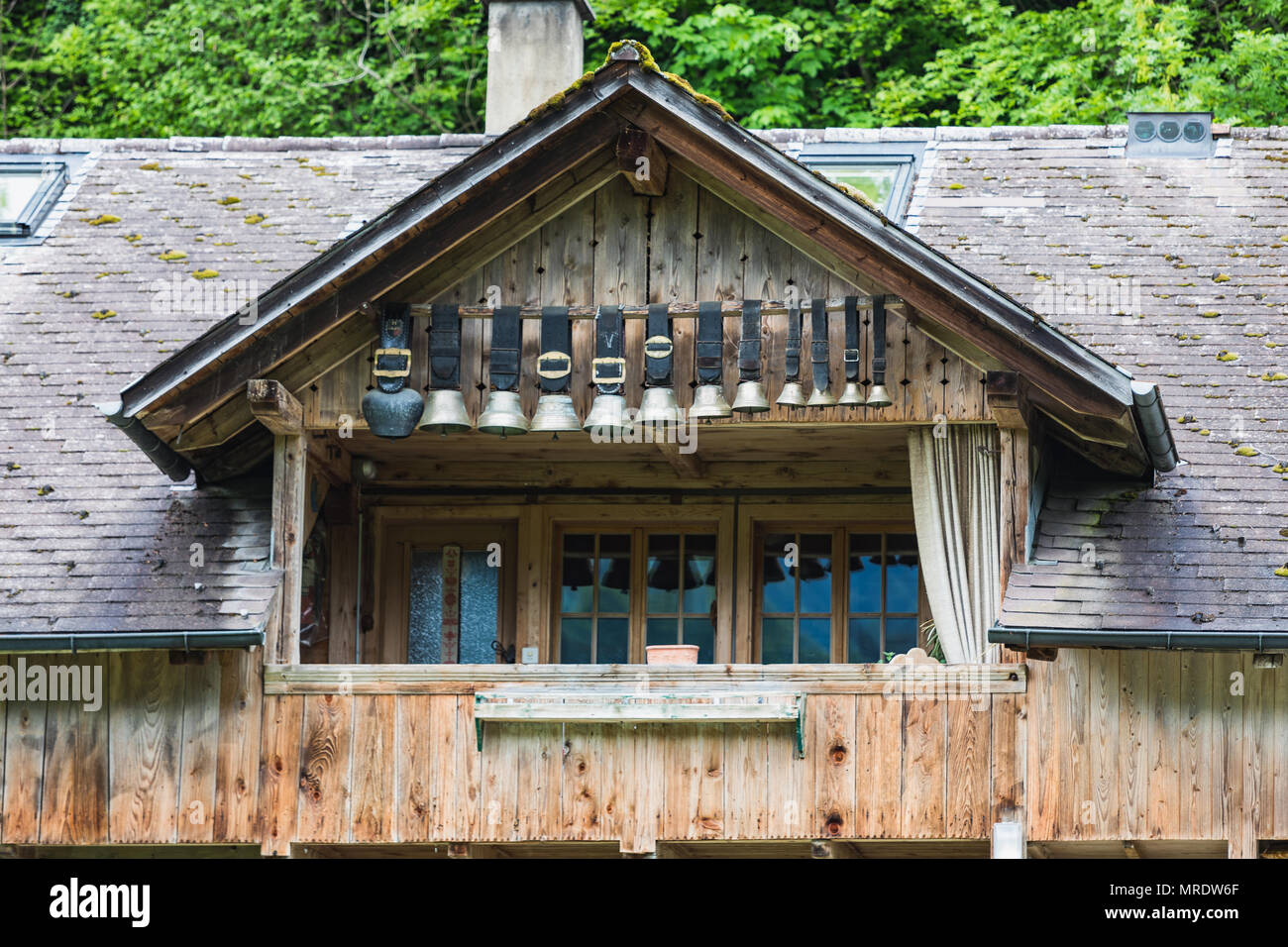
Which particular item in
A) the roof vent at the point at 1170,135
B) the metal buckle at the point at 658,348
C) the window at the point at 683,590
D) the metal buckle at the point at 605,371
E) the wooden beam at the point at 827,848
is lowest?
the wooden beam at the point at 827,848

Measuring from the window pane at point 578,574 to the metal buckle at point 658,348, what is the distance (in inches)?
103

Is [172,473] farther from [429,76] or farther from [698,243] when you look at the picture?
[429,76]

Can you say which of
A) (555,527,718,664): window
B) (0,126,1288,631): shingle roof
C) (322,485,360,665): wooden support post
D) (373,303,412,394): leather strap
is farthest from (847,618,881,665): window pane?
(373,303,412,394): leather strap

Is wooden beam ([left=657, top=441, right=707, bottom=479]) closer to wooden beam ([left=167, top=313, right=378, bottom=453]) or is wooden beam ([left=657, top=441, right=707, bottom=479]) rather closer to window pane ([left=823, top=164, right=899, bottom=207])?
wooden beam ([left=167, top=313, right=378, bottom=453])

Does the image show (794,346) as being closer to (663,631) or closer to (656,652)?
(656,652)

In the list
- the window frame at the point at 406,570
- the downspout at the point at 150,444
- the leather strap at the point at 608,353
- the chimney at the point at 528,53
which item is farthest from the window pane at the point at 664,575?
the chimney at the point at 528,53

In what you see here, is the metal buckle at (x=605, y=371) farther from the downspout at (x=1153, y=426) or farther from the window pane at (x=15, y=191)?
the window pane at (x=15, y=191)

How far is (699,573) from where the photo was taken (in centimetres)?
1339

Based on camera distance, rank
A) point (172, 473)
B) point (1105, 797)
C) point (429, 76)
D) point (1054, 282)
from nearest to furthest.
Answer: point (1105, 797) < point (172, 473) < point (1054, 282) < point (429, 76)

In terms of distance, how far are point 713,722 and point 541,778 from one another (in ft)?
3.45

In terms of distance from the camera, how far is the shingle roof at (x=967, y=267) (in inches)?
429

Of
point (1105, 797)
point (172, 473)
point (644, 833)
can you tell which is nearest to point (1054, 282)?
point (1105, 797)

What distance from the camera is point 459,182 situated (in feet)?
36.0

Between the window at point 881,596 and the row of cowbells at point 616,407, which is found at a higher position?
the row of cowbells at point 616,407
